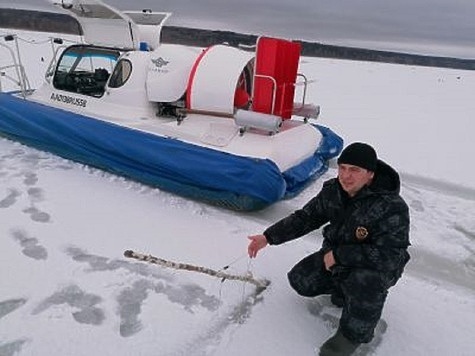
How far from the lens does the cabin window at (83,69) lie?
4.74 metres

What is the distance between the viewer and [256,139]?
3.56 metres

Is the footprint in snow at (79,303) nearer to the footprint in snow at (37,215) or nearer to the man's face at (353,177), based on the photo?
the footprint in snow at (37,215)

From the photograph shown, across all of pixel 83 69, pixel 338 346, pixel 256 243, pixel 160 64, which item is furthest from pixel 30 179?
pixel 338 346

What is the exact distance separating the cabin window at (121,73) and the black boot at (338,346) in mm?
3157

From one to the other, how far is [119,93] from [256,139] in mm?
1544

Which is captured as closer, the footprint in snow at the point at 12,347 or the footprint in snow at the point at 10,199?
the footprint in snow at the point at 12,347

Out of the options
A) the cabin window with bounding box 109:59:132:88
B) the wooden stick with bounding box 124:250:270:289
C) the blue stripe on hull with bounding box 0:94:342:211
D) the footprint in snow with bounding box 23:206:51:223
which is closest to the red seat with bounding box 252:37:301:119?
the blue stripe on hull with bounding box 0:94:342:211

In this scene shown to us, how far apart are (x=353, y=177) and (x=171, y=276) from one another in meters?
1.16

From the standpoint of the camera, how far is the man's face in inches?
74.1

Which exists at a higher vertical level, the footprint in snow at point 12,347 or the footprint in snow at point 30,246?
the footprint in snow at point 12,347

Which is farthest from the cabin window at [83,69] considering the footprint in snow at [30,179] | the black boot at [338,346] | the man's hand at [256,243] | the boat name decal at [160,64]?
the black boot at [338,346]

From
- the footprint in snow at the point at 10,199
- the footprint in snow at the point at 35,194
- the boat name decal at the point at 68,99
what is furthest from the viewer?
the boat name decal at the point at 68,99

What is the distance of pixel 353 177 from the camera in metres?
1.90

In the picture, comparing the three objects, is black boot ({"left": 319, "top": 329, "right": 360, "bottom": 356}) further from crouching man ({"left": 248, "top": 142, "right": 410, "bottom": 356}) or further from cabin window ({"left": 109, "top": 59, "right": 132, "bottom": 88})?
cabin window ({"left": 109, "top": 59, "right": 132, "bottom": 88})
